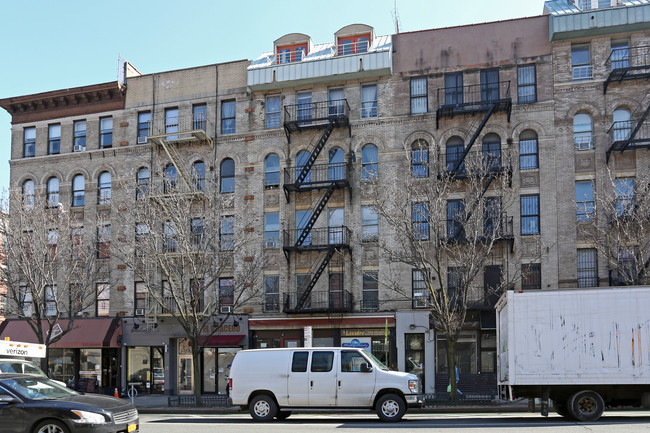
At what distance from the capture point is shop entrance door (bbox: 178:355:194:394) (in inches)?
1329

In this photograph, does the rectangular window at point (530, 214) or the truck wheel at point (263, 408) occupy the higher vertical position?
the rectangular window at point (530, 214)

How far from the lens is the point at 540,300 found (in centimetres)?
1612

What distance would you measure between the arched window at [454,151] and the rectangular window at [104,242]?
16.2m

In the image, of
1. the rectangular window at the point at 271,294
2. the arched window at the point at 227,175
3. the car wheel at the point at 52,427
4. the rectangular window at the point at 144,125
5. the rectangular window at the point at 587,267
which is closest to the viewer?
the car wheel at the point at 52,427

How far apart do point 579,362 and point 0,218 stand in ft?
84.0

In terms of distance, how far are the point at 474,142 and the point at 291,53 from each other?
10.6 meters

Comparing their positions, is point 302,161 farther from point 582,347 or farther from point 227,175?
point 582,347

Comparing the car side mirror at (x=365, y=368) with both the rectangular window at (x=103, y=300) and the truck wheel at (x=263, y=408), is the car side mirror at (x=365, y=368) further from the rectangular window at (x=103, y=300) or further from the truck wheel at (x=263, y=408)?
the rectangular window at (x=103, y=300)

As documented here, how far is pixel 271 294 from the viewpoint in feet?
108

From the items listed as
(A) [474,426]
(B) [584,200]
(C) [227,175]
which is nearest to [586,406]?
(A) [474,426]

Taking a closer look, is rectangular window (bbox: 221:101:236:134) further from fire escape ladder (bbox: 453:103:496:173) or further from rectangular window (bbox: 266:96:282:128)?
fire escape ladder (bbox: 453:103:496:173)

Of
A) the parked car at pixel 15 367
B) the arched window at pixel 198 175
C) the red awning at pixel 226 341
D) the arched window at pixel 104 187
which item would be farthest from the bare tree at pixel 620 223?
the arched window at pixel 104 187

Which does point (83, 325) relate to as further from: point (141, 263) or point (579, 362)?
point (579, 362)

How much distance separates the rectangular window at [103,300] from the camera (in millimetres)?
35500
